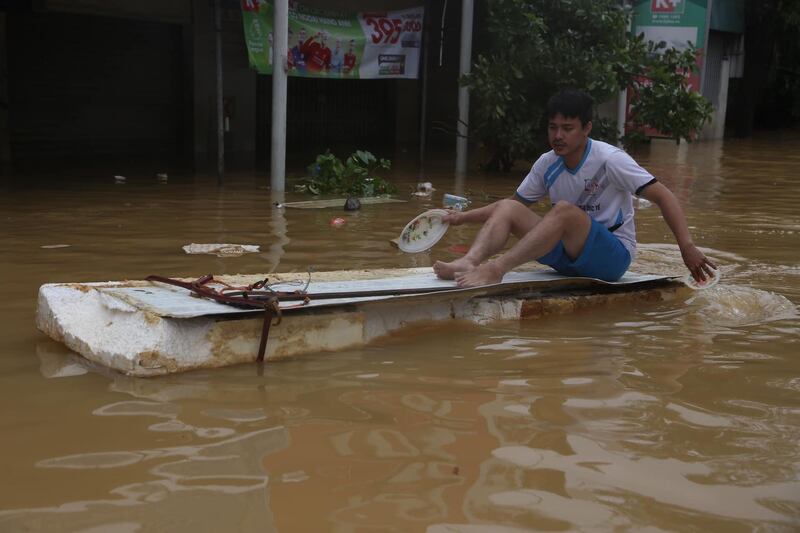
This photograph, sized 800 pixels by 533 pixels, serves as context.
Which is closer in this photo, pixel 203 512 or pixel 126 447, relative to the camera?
pixel 203 512

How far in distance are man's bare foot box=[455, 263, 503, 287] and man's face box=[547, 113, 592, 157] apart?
710mm

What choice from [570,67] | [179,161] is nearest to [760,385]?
[570,67]

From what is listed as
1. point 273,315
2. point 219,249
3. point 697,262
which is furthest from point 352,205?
point 273,315

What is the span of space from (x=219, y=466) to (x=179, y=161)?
33.6ft

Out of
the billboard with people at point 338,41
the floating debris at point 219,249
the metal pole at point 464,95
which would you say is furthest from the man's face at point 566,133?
the metal pole at point 464,95

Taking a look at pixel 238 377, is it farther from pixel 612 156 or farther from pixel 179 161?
pixel 179 161

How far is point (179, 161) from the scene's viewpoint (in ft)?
41.5

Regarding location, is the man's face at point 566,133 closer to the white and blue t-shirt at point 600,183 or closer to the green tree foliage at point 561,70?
the white and blue t-shirt at point 600,183

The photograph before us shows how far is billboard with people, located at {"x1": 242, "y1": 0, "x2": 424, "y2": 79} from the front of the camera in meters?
10.8

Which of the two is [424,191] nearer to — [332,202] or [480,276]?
[332,202]

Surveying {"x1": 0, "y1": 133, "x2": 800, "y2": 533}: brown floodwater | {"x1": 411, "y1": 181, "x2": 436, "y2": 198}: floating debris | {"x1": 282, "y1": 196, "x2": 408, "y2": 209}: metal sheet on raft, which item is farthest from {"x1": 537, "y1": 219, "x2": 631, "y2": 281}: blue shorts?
{"x1": 411, "y1": 181, "x2": 436, "y2": 198}: floating debris

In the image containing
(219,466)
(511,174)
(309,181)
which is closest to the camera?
(219,466)

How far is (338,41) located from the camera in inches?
471

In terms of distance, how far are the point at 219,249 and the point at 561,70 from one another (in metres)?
6.40
